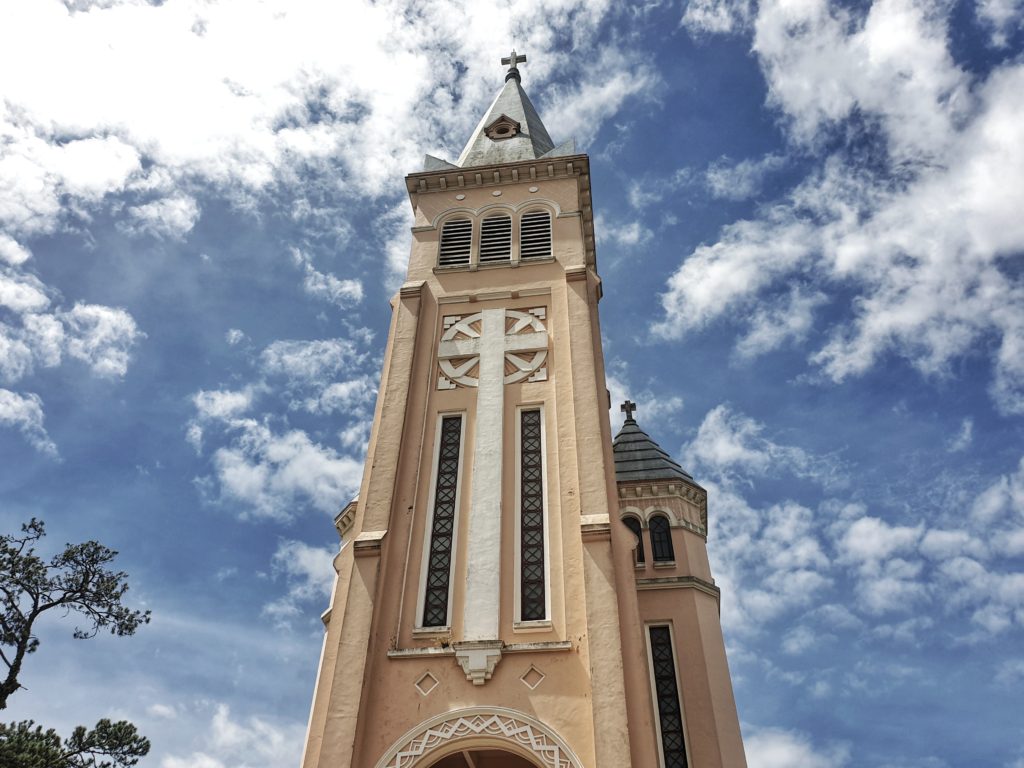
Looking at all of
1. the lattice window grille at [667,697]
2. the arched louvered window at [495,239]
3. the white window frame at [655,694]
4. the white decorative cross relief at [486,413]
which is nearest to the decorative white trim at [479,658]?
the white decorative cross relief at [486,413]

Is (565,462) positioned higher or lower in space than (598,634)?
higher

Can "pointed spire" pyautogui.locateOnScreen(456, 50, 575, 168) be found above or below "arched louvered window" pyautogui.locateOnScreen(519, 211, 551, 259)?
above

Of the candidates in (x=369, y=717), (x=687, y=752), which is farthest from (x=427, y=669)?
(x=687, y=752)


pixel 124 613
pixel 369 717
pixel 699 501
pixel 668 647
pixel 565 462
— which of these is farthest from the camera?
pixel 699 501

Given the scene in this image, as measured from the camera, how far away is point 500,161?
23.5m

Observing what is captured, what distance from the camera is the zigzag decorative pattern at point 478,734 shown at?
11.8 meters

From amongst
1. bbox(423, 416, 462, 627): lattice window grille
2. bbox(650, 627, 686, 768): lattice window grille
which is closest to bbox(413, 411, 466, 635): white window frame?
bbox(423, 416, 462, 627): lattice window grille

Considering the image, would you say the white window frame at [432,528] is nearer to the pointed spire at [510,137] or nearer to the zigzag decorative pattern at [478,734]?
the zigzag decorative pattern at [478,734]

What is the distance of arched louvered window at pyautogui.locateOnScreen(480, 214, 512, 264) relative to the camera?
20.2m

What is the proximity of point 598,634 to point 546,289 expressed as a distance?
28.8 ft

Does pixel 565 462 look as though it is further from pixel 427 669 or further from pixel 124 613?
pixel 124 613

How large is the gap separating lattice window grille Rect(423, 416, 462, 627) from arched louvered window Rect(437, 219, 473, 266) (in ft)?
17.6

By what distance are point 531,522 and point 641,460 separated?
27.8ft

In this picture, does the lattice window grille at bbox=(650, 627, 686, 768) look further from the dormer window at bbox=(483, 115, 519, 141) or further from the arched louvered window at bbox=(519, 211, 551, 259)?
the dormer window at bbox=(483, 115, 519, 141)
